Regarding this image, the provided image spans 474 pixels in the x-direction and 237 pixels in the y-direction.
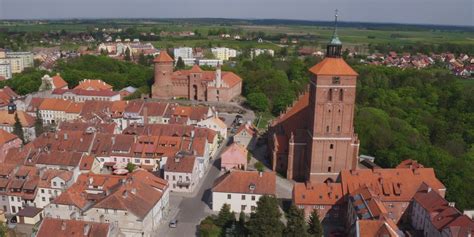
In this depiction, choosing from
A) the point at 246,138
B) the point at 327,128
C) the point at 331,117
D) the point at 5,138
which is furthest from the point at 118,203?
the point at 246,138

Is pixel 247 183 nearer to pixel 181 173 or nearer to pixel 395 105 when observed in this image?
pixel 181 173

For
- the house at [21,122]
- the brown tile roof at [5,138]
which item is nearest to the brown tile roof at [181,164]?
the brown tile roof at [5,138]

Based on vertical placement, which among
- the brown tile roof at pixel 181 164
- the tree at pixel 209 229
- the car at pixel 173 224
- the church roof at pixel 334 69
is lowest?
the car at pixel 173 224

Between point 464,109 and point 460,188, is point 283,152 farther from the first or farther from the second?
point 464,109

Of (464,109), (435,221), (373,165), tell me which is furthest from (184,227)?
(464,109)

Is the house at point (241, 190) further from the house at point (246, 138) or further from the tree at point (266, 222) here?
the house at point (246, 138)

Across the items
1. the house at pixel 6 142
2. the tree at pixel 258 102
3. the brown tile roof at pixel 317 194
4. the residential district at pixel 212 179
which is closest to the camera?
the residential district at pixel 212 179

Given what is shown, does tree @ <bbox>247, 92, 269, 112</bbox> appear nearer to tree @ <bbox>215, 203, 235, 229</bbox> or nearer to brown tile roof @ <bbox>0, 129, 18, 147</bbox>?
brown tile roof @ <bbox>0, 129, 18, 147</bbox>
